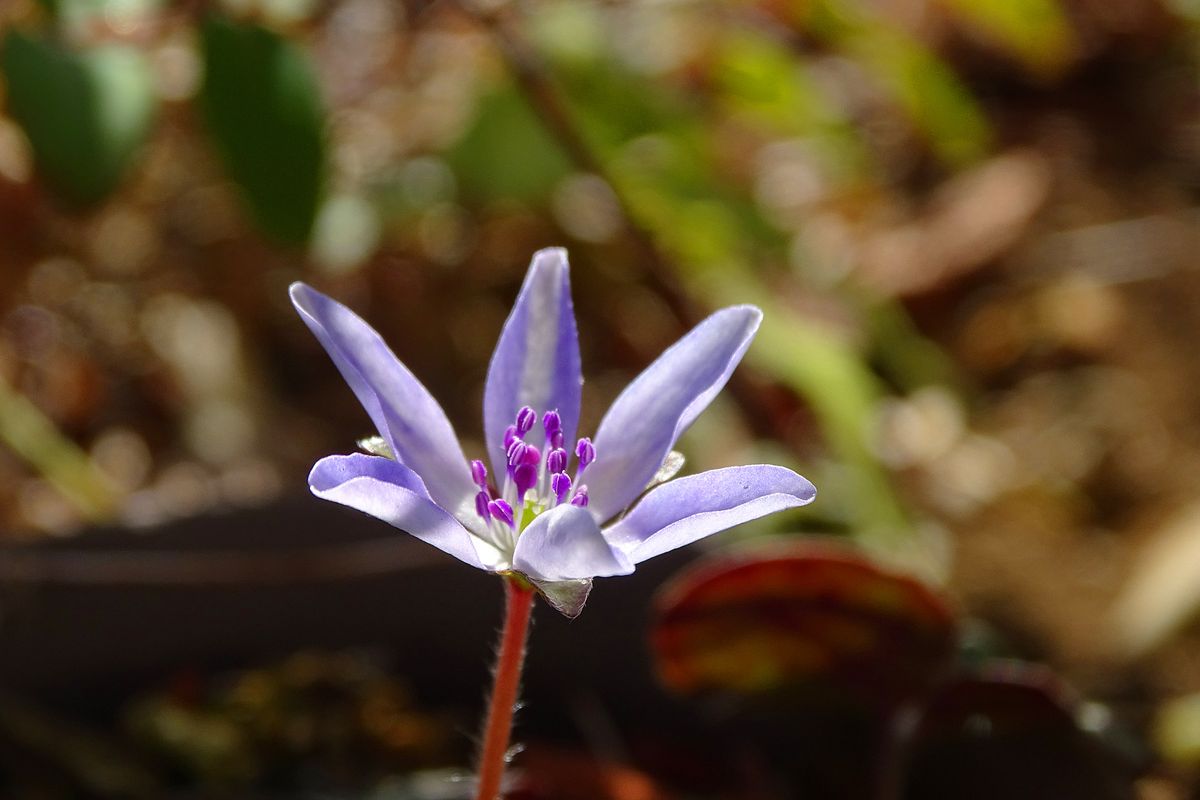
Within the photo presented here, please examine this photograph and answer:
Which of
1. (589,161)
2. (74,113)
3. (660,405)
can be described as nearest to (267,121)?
(74,113)

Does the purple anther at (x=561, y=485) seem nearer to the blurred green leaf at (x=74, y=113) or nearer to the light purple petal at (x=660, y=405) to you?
the light purple petal at (x=660, y=405)

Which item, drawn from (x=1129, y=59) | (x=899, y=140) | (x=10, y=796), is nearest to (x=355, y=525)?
(x=10, y=796)

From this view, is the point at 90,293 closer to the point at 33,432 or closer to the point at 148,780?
the point at 33,432

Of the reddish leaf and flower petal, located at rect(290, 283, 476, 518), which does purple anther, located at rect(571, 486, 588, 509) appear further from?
the reddish leaf

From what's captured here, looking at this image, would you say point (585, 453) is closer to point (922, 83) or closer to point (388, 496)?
point (388, 496)

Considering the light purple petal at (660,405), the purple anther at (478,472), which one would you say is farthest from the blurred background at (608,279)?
the purple anther at (478,472)

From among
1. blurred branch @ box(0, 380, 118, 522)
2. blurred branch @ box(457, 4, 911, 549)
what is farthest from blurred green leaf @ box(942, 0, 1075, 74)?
blurred branch @ box(0, 380, 118, 522)
